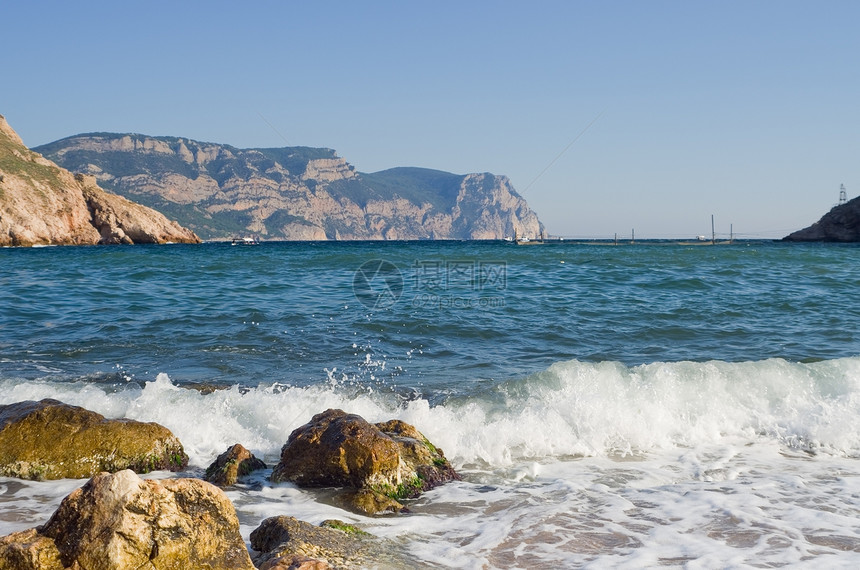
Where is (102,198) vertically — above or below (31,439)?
above

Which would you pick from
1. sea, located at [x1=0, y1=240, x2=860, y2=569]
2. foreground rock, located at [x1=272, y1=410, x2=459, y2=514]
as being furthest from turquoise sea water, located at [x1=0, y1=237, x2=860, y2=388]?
foreground rock, located at [x1=272, y1=410, x2=459, y2=514]

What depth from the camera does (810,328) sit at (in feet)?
44.1

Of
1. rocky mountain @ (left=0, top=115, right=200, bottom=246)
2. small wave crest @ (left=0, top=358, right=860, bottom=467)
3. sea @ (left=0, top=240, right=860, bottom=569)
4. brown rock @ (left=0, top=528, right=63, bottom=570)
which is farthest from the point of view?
rocky mountain @ (left=0, top=115, right=200, bottom=246)

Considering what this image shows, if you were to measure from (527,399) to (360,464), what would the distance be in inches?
142

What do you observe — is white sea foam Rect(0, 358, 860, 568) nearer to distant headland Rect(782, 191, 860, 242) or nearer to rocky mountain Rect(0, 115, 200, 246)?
rocky mountain Rect(0, 115, 200, 246)

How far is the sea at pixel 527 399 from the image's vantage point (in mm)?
4965

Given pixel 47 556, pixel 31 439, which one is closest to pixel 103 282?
pixel 31 439

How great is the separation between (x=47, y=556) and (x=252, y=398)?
15.9 ft

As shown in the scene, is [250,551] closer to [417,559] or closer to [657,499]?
[417,559]

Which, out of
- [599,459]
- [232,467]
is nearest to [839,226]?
[599,459]

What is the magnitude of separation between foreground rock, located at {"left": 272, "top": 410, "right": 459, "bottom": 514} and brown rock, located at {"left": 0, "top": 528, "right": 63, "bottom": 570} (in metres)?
2.39

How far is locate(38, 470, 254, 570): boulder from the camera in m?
3.44

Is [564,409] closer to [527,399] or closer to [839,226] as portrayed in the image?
[527,399]

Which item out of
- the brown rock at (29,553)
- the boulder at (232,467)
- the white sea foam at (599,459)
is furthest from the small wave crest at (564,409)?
the brown rock at (29,553)
